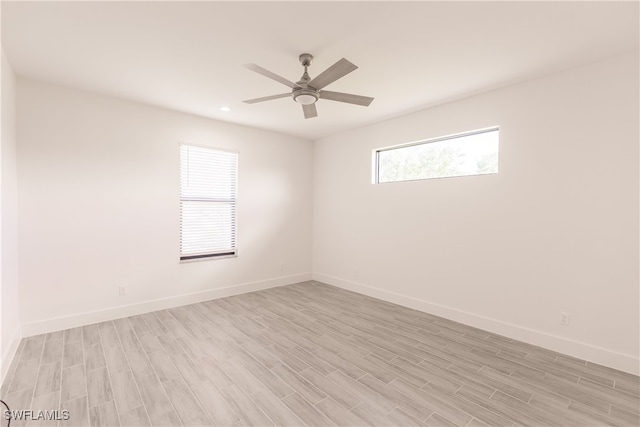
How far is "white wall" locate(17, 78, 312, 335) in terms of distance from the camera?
310cm

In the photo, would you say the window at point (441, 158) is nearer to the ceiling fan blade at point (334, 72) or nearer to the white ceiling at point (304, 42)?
the white ceiling at point (304, 42)

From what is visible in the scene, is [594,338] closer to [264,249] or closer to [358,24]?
[358,24]

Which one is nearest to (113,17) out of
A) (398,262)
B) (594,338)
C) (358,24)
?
(358,24)

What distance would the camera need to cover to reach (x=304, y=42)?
7.68 feet

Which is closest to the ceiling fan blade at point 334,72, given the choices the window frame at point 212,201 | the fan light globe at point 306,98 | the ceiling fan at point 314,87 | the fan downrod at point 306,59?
the ceiling fan at point 314,87

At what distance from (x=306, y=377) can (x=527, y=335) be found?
239 centimetres

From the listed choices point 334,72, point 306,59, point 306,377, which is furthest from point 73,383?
point 306,59

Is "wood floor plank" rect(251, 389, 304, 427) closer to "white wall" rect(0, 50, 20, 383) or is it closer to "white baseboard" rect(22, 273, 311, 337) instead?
"white wall" rect(0, 50, 20, 383)

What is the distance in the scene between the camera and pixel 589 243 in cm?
269

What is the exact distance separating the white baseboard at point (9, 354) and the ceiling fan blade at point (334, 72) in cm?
338

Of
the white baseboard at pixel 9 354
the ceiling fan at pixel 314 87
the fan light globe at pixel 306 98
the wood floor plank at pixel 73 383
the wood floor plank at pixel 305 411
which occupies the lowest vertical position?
the wood floor plank at pixel 73 383

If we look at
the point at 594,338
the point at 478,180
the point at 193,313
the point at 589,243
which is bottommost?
the point at 193,313

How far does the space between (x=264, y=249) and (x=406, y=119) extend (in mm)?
3137

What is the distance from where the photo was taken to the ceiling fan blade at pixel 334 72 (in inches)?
79.0
